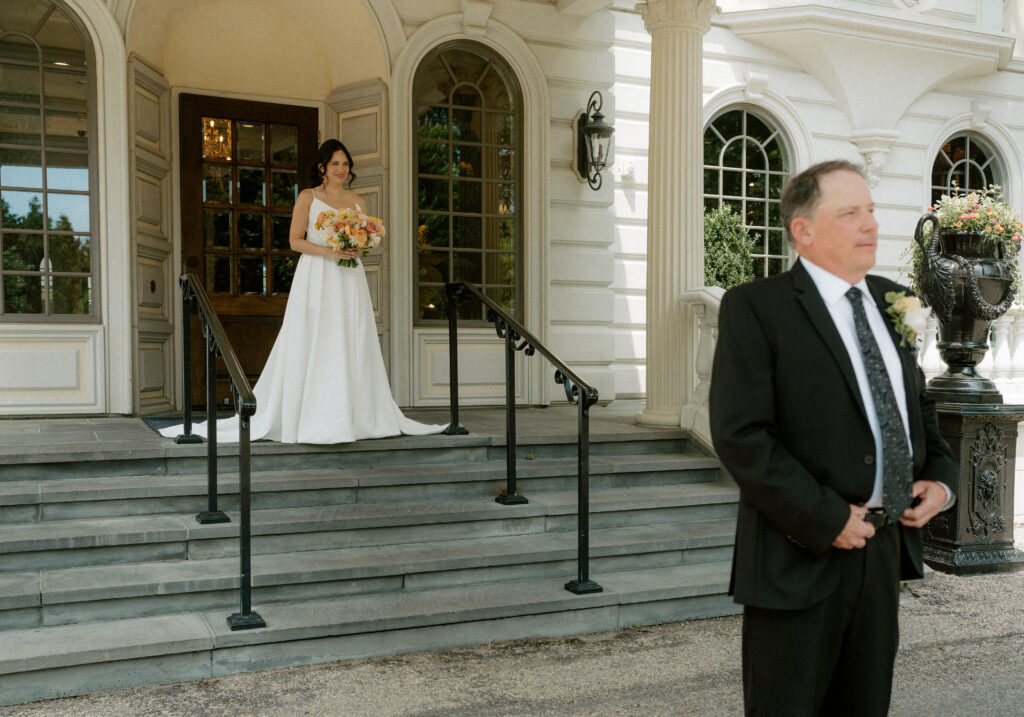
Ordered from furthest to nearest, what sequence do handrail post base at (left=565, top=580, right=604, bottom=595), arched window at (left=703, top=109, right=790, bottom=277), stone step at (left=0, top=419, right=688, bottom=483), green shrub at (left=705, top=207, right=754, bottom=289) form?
arched window at (left=703, top=109, right=790, bottom=277), green shrub at (left=705, top=207, right=754, bottom=289), stone step at (left=0, top=419, right=688, bottom=483), handrail post base at (left=565, top=580, right=604, bottom=595)

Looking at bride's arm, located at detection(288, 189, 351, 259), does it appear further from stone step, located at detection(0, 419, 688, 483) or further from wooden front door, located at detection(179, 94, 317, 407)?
wooden front door, located at detection(179, 94, 317, 407)

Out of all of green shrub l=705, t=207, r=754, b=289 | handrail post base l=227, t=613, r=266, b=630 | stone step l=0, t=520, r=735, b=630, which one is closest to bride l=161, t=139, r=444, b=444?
stone step l=0, t=520, r=735, b=630

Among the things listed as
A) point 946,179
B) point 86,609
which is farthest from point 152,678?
point 946,179

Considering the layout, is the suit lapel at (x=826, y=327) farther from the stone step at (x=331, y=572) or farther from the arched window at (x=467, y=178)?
the arched window at (x=467, y=178)

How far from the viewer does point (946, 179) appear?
10.7 meters

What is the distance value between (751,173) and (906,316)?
810cm

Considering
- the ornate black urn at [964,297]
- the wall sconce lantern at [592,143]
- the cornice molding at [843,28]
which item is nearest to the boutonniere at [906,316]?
the ornate black urn at [964,297]

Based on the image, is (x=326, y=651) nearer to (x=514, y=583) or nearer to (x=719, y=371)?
(x=514, y=583)

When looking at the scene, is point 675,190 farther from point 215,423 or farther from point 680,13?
point 215,423

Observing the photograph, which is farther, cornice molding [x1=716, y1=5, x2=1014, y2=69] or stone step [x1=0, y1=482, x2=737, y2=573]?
cornice molding [x1=716, y1=5, x2=1014, y2=69]

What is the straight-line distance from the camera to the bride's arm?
228 inches

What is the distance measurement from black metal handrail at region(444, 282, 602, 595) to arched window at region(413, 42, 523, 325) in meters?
1.95

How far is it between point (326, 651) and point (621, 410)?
15.9ft

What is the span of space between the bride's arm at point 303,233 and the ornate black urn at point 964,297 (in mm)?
3745
